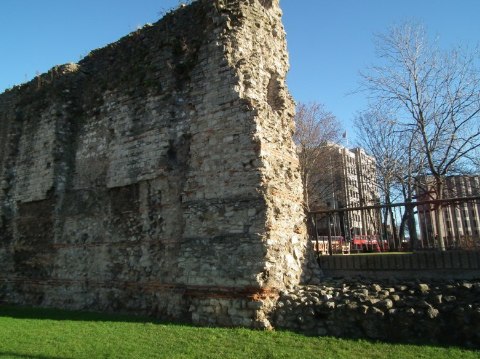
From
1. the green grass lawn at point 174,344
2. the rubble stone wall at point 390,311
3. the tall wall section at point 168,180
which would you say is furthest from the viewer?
the tall wall section at point 168,180

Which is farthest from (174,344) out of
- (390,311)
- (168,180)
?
(168,180)

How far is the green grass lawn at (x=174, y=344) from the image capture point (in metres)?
5.83

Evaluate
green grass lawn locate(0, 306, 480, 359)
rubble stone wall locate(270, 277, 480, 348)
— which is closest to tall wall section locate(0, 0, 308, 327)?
rubble stone wall locate(270, 277, 480, 348)

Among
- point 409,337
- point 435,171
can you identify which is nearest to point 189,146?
point 409,337

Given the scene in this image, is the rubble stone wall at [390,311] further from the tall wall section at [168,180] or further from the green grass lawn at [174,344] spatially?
the tall wall section at [168,180]

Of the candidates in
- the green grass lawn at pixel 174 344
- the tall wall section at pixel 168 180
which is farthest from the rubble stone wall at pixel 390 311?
the tall wall section at pixel 168 180

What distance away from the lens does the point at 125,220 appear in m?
10.1

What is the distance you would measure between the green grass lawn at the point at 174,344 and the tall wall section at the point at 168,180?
759 millimetres

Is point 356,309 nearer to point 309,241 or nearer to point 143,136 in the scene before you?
point 309,241

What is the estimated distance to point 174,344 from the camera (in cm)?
643

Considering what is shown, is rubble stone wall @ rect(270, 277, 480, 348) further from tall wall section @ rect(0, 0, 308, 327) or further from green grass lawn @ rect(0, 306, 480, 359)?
tall wall section @ rect(0, 0, 308, 327)

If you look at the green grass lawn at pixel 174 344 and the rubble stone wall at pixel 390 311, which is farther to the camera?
the rubble stone wall at pixel 390 311

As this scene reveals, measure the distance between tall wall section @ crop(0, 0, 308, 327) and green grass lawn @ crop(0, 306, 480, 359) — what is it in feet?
2.49

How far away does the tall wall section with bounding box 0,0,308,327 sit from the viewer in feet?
26.2
